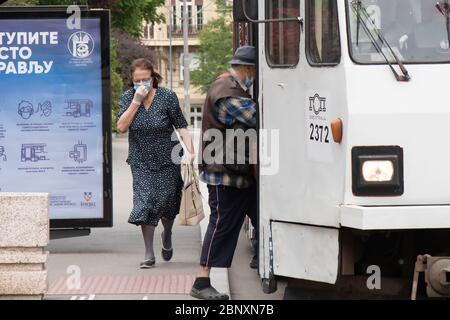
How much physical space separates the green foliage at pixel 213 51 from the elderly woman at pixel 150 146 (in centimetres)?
5613

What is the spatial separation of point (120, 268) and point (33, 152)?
1.54 meters

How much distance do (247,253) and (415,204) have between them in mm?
5232

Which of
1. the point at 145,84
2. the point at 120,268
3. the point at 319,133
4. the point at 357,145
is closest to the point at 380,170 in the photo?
the point at 357,145

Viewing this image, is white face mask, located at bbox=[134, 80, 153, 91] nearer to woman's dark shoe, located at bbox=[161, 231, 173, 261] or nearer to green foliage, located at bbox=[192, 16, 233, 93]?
woman's dark shoe, located at bbox=[161, 231, 173, 261]

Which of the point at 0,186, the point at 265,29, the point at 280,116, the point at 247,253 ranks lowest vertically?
the point at 247,253

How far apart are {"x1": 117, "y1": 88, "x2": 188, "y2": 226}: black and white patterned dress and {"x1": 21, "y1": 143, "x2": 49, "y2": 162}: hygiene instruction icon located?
3.43 feet

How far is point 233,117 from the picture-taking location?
8320 mm

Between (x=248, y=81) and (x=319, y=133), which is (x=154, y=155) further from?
(x=319, y=133)

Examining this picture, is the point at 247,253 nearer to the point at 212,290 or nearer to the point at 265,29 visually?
the point at 212,290

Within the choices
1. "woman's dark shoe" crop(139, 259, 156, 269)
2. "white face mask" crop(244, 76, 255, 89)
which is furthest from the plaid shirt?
"woman's dark shoe" crop(139, 259, 156, 269)

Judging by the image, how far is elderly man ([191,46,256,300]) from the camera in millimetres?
8336
